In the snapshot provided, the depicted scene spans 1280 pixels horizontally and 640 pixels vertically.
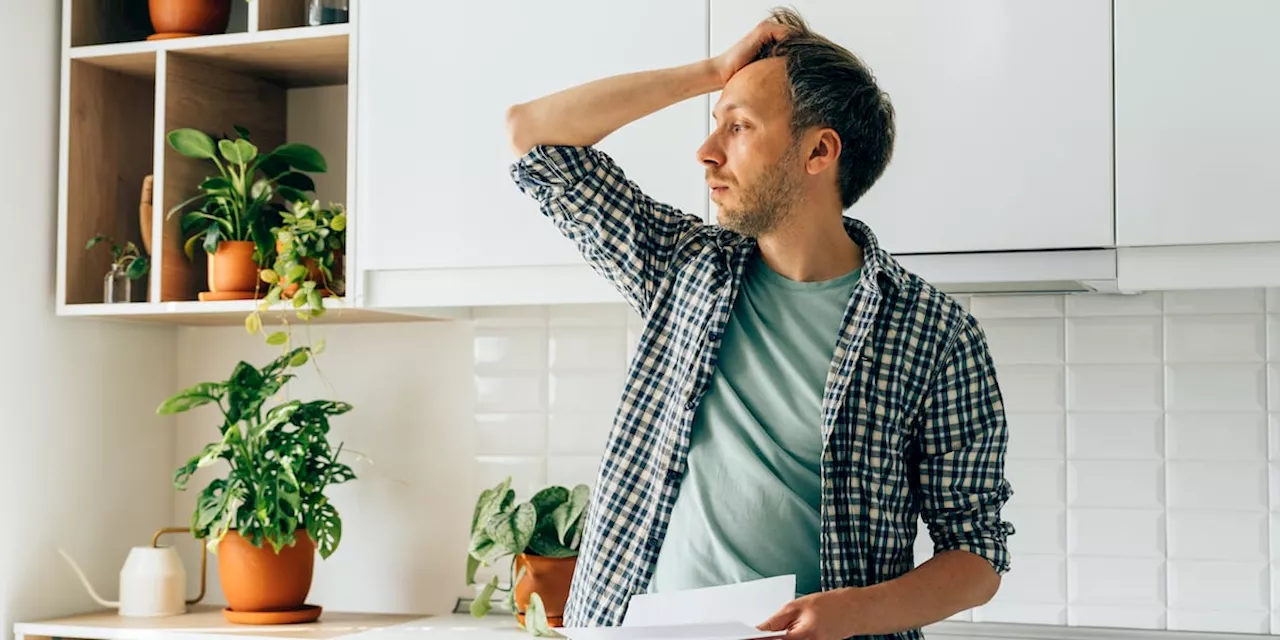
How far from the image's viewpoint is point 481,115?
7.12 feet

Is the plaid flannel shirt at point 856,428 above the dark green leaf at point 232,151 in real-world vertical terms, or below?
below

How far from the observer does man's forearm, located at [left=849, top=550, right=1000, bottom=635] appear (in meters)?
1.45

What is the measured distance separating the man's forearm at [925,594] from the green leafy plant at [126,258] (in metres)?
1.50

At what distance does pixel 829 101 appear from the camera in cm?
164

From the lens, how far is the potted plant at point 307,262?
2260 mm

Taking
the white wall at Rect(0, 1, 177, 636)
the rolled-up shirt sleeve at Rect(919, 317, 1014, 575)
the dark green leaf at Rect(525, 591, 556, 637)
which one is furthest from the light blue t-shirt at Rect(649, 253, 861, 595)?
the white wall at Rect(0, 1, 177, 636)

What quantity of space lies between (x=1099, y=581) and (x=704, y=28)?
1057 mm

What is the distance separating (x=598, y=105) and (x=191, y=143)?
0.98 metres

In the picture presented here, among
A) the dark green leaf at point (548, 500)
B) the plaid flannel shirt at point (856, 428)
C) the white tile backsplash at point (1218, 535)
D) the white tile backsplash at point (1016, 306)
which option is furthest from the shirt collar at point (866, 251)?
the white tile backsplash at point (1218, 535)

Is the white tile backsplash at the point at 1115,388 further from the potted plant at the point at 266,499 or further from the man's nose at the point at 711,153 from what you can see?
the potted plant at the point at 266,499

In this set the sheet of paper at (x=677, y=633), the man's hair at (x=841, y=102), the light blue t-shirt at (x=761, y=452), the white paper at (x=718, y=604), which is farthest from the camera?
the man's hair at (x=841, y=102)

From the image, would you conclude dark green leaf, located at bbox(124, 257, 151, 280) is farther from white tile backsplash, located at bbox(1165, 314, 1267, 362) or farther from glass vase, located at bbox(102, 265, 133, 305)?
white tile backsplash, located at bbox(1165, 314, 1267, 362)

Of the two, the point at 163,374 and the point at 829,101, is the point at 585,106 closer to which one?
the point at 829,101

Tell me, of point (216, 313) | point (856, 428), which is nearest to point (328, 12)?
point (216, 313)
